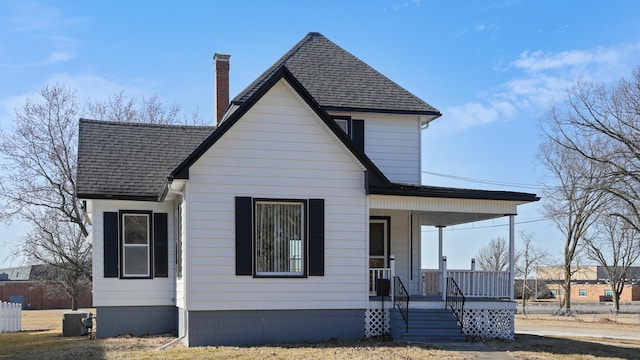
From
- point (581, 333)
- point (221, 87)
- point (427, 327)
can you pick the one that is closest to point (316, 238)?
point (427, 327)

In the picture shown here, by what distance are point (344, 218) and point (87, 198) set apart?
6.95 m

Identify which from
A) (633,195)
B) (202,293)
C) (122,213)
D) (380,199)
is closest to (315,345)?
(202,293)

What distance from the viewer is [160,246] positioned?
17.7m

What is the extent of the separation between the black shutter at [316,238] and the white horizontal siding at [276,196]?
0.56ft

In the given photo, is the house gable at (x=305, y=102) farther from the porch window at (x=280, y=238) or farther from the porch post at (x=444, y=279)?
the porch post at (x=444, y=279)

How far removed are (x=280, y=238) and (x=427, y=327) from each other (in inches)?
161

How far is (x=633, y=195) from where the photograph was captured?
34.0 m

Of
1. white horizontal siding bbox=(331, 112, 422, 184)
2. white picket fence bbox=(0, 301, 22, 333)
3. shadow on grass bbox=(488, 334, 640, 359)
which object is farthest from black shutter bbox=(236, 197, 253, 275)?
white picket fence bbox=(0, 301, 22, 333)

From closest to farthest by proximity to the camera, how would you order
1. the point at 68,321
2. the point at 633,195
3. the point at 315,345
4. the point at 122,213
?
the point at 315,345, the point at 122,213, the point at 68,321, the point at 633,195

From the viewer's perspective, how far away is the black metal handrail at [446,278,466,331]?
16.0 metres

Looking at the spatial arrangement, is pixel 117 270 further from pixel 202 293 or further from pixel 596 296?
pixel 596 296

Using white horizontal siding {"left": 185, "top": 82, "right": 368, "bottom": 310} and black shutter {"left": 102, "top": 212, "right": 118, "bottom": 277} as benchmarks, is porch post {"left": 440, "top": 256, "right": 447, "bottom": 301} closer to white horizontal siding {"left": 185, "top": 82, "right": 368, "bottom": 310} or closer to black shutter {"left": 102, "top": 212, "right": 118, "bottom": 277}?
white horizontal siding {"left": 185, "top": 82, "right": 368, "bottom": 310}

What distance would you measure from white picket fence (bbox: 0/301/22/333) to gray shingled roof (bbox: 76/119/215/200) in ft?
33.7

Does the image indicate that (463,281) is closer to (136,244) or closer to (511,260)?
(511,260)
